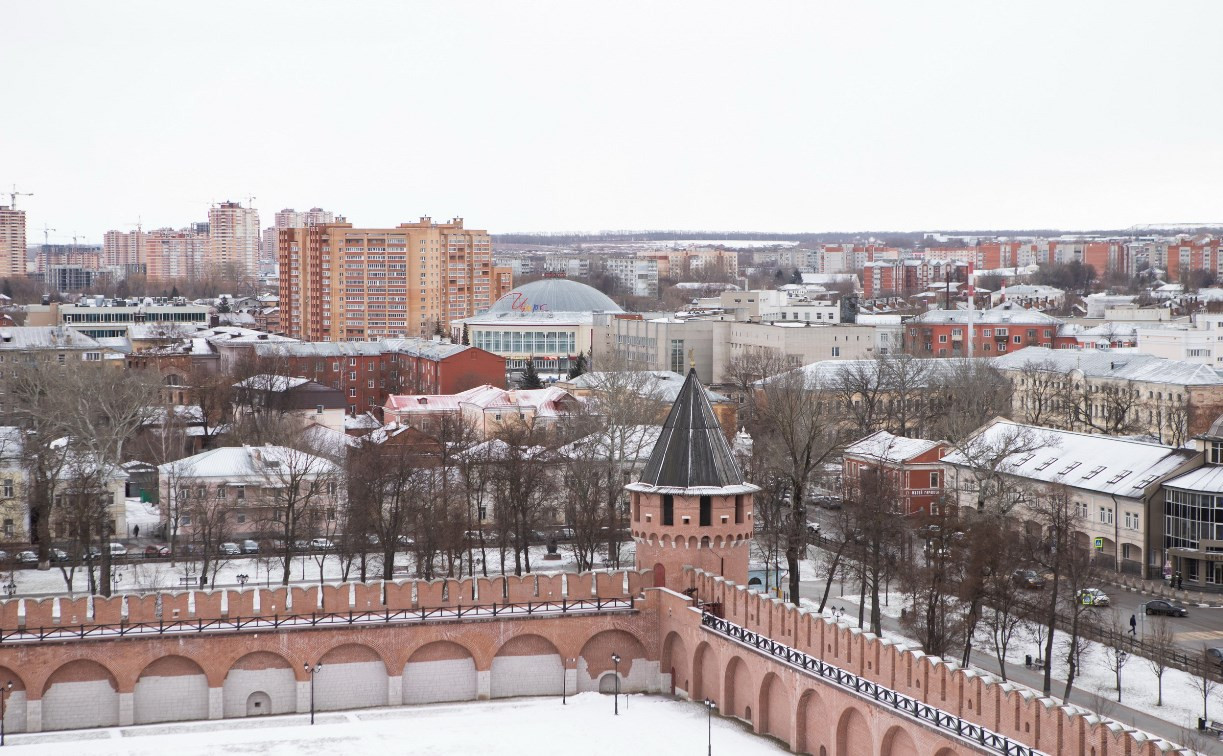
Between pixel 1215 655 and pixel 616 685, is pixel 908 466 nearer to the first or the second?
pixel 1215 655

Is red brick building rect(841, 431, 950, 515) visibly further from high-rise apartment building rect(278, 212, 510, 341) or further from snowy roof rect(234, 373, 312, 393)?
high-rise apartment building rect(278, 212, 510, 341)

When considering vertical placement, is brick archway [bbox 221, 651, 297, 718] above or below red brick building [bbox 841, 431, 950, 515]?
below

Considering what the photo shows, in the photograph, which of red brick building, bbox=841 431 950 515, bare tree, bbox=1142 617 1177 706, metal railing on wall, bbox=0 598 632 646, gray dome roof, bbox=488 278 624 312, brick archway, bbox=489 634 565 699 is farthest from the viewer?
gray dome roof, bbox=488 278 624 312

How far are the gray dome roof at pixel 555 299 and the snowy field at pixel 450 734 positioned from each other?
4157 inches

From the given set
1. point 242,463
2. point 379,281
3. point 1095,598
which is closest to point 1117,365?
point 1095,598

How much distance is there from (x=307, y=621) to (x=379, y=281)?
368 feet

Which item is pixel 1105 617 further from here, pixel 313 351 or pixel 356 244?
pixel 356 244

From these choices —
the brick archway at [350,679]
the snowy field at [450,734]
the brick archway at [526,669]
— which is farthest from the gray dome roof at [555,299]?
the snowy field at [450,734]

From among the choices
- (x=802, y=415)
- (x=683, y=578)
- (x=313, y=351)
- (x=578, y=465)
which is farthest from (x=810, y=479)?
(x=313, y=351)

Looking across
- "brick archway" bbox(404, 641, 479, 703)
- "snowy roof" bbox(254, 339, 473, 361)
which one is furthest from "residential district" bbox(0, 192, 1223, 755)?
"snowy roof" bbox(254, 339, 473, 361)

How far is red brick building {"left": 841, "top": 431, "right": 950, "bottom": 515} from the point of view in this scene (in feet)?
216

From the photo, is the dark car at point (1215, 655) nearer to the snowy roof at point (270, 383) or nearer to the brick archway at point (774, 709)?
the brick archway at point (774, 709)

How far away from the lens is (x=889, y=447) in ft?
218

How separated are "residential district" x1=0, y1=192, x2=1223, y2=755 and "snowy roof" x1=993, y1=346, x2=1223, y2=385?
10.5 inches
